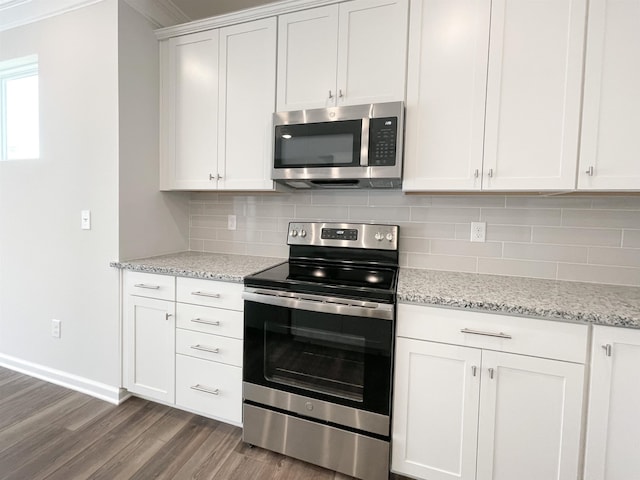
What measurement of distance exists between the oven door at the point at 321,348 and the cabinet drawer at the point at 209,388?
15 cm

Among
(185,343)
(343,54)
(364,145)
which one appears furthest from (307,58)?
(185,343)

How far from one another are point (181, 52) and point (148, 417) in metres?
2.37

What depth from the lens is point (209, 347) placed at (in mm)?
1787

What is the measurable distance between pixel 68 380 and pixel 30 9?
257cm

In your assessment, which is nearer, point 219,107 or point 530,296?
point 530,296

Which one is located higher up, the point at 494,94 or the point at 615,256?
A: the point at 494,94

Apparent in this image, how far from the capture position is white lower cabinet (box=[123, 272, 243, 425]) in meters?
1.74

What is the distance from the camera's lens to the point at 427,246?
1.96 m

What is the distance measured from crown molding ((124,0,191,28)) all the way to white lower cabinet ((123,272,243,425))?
171 centimetres

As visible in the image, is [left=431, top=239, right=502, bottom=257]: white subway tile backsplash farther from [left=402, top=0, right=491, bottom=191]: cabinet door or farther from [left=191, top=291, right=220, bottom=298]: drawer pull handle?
[left=191, top=291, right=220, bottom=298]: drawer pull handle

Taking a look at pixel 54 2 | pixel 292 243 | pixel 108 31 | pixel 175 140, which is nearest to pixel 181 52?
pixel 108 31

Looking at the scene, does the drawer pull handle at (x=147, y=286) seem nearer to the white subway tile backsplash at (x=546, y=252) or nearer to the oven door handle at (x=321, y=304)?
the oven door handle at (x=321, y=304)

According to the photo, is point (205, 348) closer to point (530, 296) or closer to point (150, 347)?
point (150, 347)

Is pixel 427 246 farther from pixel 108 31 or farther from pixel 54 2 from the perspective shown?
pixel 54 2
